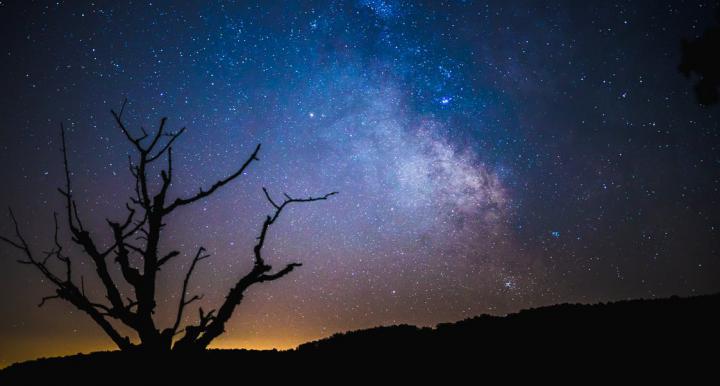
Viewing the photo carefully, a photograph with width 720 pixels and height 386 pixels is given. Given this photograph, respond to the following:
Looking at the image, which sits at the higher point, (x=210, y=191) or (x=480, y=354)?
(x=210, y=191)

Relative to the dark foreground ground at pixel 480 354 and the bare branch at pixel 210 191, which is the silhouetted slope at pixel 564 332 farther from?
the bare branch at pixel 210 191

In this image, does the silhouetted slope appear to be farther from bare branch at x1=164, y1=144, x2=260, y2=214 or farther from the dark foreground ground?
bare branch at x1=164, y1=144, x2=260, y2=214

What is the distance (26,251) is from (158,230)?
4.99ft

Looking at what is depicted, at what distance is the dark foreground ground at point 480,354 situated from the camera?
5.50 meters

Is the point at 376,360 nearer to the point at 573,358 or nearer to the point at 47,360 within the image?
the point at 573,358

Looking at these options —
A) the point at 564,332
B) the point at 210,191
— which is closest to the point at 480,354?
the point at 564,332

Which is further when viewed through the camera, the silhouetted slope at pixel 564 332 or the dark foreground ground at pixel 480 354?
the silhouetted slope at pixel 564 332

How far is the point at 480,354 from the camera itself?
661 centimetres

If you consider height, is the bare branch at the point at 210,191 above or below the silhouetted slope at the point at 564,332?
above

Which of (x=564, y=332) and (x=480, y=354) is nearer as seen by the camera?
(x=480, y=354)

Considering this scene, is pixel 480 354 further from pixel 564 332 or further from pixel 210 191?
pixel 210 191

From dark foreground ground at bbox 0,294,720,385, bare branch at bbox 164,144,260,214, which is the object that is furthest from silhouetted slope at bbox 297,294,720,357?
bare branch at bbox 164,144,260,214

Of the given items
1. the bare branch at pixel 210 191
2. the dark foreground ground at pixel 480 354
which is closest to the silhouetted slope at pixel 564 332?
the dark foreground ground at pixel 480 354

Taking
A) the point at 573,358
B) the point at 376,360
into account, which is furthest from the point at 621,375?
the point at 376,360
